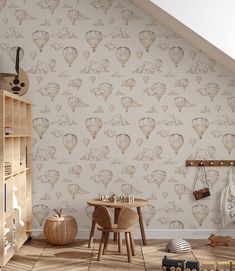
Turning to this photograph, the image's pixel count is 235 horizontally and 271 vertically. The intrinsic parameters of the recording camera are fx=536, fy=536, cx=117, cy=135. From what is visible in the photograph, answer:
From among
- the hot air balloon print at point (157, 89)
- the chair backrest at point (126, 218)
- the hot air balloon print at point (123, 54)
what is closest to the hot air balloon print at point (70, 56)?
the hot air balloon print at point (123, 54)

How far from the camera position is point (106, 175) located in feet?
20.1

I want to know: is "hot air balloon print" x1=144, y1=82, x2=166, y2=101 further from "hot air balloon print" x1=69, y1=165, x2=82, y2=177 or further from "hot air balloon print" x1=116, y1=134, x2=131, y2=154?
"hot air balloon print" x1=69, y1=165, x2=82, y2=177

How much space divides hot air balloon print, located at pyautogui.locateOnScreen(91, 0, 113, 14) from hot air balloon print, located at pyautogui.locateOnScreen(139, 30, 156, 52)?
0.48m

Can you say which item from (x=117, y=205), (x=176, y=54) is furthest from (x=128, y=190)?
(x=176, y=54)

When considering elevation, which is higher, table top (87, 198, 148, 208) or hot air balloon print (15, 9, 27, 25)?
hot air balloon print (15, 9, 27, 25)

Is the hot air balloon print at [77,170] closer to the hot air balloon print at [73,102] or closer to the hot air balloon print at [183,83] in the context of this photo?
the hot air balloon print at [73,102]

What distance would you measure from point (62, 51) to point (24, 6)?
673 mm

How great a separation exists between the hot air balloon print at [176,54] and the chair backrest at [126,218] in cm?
199

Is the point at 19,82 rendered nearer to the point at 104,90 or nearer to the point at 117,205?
the point at 104,90

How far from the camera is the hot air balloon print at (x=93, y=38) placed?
615 centimetres

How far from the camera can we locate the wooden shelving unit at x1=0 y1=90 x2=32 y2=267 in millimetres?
4676

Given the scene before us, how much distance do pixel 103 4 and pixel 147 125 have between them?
147 centimetres

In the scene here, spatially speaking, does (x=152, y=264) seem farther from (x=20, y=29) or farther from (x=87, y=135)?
(x=20, y=29)

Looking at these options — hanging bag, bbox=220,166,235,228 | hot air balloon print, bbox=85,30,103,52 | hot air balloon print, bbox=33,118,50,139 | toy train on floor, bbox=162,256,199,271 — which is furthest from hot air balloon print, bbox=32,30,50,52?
toy train on floor, bbox=162,256,199,271
